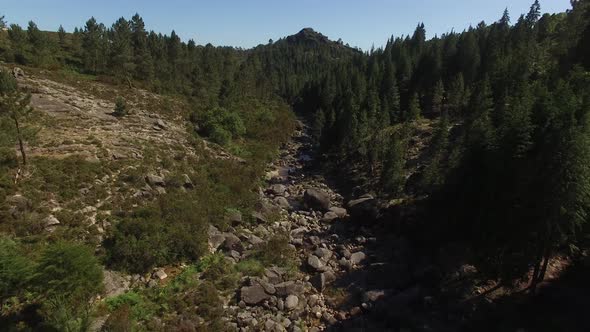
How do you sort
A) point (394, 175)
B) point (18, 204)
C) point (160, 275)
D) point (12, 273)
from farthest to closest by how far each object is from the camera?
point (394, 175), point (160, 275), point (18, 204), point (12, 273)

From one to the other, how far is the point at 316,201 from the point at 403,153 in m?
15.3

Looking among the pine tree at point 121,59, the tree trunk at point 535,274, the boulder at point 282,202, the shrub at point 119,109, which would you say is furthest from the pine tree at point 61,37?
the tree trunk at point 535,274

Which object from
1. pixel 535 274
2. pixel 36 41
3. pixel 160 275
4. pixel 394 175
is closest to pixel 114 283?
pixel 160 275

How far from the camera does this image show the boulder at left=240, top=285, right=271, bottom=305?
26.3m

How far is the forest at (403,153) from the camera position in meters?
20.8

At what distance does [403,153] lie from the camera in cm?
5203

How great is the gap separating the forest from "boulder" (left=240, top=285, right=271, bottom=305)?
2.59m

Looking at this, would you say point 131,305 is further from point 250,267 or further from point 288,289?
point 288,289

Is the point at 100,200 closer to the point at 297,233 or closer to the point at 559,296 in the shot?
the point at 297,233

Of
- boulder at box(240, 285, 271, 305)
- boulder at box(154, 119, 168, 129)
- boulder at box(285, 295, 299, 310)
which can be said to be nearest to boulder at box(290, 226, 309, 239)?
boulder at box(285, 295, 299, 310)

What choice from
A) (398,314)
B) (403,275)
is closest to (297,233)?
(403,275)

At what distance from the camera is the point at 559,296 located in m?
23.4

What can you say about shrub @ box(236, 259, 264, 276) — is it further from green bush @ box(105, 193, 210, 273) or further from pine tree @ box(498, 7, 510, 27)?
pine tree @ box(498, 7, 510, 27)

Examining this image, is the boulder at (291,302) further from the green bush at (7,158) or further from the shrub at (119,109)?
the shrub at (119,109)
